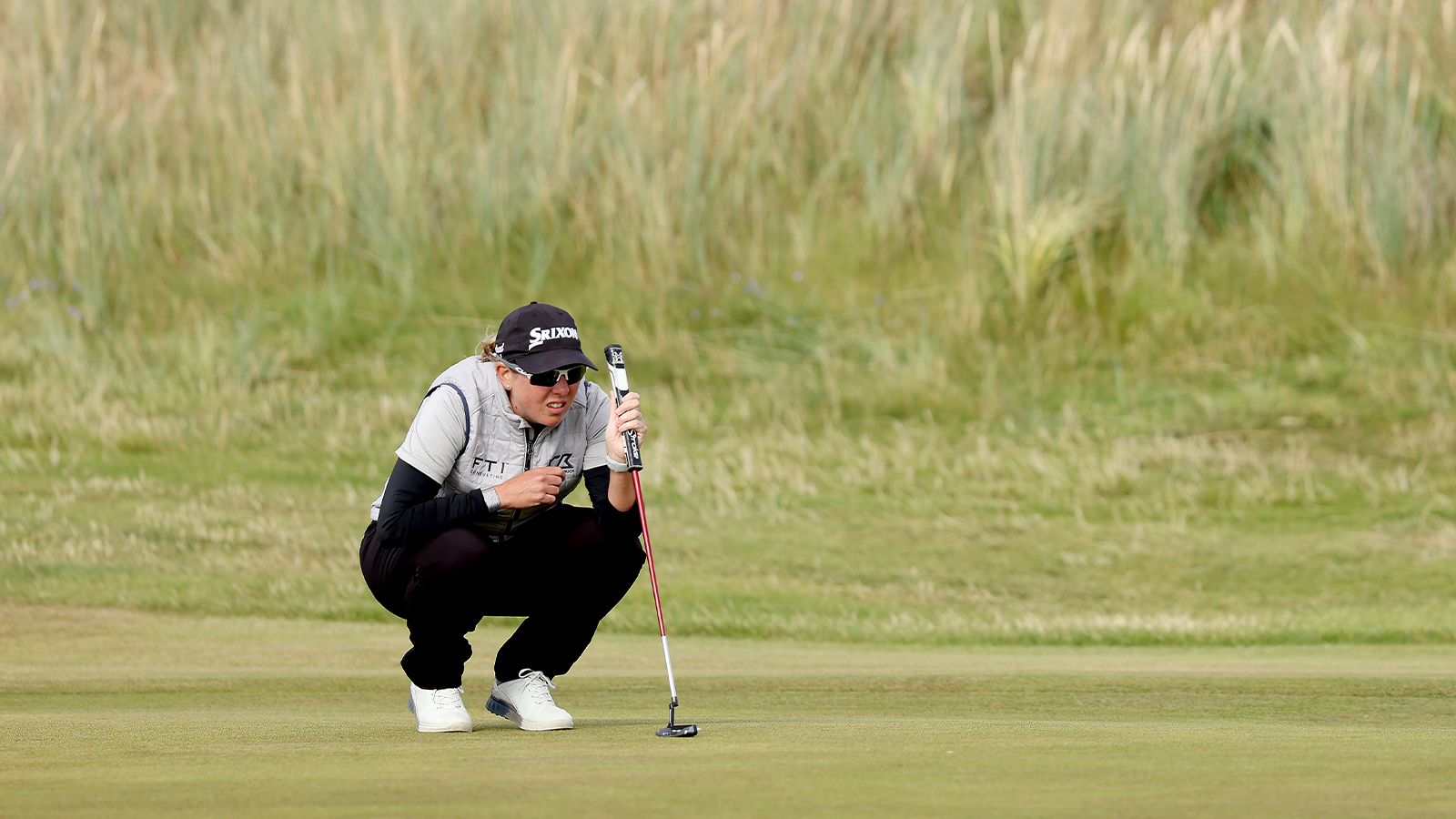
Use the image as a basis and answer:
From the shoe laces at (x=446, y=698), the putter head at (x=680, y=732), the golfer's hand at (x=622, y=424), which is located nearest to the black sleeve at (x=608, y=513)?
the golfer's hand at (x=622, y=424)

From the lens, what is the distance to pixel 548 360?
14.6 feet

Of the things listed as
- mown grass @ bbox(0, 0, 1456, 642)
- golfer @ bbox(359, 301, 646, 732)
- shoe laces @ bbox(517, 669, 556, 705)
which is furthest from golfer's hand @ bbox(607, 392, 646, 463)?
mown grass @ bbox(0, 0, 1456, 642)

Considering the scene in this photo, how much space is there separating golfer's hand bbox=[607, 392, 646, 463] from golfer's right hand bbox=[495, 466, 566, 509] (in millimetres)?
171

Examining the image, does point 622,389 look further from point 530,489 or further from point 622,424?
point 530,489

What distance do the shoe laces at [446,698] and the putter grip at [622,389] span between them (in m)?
Result: 0.75

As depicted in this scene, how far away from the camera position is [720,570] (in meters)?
9.12

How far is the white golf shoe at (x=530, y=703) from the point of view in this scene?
459cm

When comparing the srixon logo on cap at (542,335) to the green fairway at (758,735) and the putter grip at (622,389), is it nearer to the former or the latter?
the putter grip at (622,389)

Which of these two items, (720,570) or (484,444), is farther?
(720,570)

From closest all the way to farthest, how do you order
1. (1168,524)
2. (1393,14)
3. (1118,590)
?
(1118,590), (1168,524), (1393,14)

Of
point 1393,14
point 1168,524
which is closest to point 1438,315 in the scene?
point 1393,14

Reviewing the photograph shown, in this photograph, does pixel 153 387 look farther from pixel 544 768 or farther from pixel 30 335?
pixel 544 768

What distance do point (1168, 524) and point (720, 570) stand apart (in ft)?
8.81

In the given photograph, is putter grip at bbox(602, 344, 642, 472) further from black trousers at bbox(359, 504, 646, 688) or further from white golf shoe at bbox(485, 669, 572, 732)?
white golf shoe at bbox(485, 669, 572, 732)
